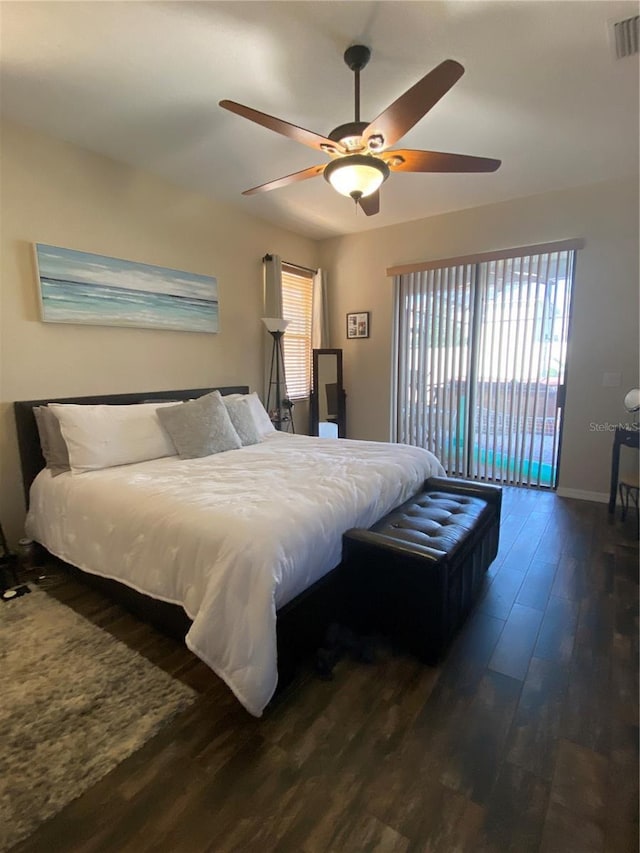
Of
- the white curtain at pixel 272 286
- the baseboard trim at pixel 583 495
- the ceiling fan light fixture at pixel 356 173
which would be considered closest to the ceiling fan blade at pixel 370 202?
the ceiling fan light fixture at pixel 356 173

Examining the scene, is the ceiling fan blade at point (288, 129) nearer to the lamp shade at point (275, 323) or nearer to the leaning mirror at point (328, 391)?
the lamp shade at point (275, 323)

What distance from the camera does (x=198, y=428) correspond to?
288 cm

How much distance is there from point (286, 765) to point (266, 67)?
3007 mm

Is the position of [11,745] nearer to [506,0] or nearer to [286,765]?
[286,765]

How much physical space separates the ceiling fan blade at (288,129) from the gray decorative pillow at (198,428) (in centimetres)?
177

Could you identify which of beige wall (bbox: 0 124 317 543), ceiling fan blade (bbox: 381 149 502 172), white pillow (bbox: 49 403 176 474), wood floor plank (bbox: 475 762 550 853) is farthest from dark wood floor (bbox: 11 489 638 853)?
ceiling fan blade (bbox: 381 149 502 172)

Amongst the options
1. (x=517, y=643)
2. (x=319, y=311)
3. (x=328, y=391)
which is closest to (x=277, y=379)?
(x=328, y=391)

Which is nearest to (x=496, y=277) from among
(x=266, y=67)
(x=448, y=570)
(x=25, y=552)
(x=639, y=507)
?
(x=639, y=507)

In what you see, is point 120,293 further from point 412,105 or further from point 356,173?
point 412,105

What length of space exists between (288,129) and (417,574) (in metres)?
2.09

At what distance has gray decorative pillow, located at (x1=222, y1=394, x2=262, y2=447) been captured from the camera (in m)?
3.25

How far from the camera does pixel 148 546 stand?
1842mm

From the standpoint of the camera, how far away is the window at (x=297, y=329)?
15.7ft

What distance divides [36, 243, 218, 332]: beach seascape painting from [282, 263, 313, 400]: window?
1.12 meters
